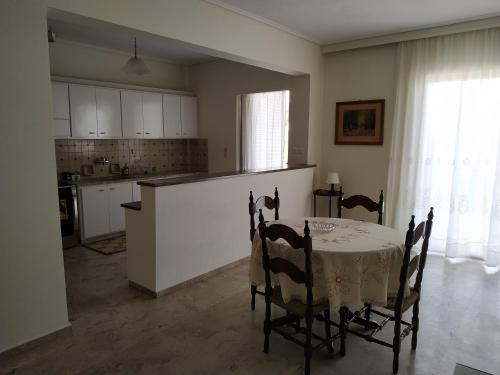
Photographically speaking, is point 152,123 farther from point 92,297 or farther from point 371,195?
point 371,195

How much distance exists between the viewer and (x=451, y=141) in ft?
13.4

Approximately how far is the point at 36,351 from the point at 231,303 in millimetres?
1477

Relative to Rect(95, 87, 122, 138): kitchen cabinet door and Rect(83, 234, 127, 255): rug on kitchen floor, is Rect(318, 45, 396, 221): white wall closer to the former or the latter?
Rect(83, 234, 127, 255): rug on kitchen floor

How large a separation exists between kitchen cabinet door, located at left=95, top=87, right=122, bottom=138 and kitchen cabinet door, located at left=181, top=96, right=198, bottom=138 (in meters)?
1.17

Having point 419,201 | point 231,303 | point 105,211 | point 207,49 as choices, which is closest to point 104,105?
point 105,211

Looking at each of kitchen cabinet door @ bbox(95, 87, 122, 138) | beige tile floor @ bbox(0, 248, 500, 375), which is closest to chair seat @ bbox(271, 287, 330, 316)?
beige tile floor @ bbox(0, 248, 500, 375)

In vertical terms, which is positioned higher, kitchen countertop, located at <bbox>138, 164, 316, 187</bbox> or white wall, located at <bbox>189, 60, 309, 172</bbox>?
white wall, located at <bbox>189, 60, 309, 172</bbox>

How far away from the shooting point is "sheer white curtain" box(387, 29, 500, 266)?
3842mm

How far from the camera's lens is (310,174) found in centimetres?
491

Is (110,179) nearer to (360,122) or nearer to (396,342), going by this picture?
(360,122)

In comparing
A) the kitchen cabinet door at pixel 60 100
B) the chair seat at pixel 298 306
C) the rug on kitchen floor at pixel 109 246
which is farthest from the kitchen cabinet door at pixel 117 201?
the chair seat at pixel 298 306

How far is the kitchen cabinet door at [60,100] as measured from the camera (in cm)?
433

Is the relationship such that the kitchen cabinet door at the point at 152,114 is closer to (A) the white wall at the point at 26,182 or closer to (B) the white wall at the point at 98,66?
(B) the white wall at the point at 98,66

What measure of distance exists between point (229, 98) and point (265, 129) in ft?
2.77
